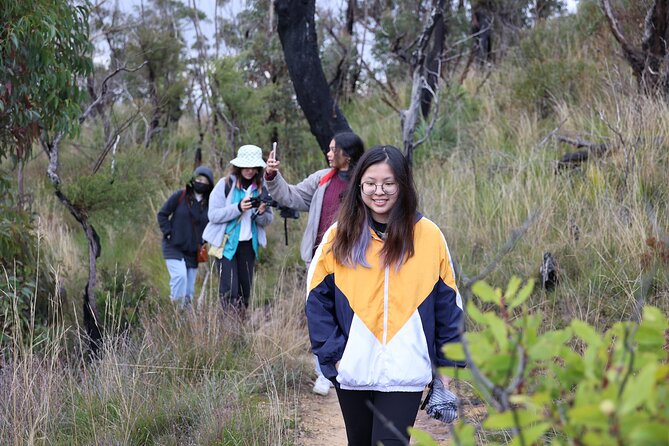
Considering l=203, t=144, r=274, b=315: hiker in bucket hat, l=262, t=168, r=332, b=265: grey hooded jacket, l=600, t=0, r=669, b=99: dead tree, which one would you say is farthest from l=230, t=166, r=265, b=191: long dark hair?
l=600, t=0, r=669, b=99: dead tree

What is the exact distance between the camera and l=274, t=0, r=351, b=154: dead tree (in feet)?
27.2

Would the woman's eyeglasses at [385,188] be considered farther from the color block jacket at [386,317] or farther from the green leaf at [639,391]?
the green leaf at [639,391]

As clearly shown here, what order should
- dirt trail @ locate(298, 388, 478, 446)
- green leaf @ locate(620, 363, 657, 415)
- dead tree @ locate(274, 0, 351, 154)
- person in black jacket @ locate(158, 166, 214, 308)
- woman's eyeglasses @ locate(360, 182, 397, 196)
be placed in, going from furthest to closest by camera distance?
1. dead tree @ locate(274, 0, 351, 154)
2. person in black jacket @ locate(158, 166, 214, 308)
3. dirt trail @ locate(298, 388, 478, 446)
4. woman's eyeglasses @ locate(360, 182, 397, 196)
5. green leaf @ locate(620, 363, 657, 415)

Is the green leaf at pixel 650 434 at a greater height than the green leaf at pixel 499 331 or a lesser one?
lesser

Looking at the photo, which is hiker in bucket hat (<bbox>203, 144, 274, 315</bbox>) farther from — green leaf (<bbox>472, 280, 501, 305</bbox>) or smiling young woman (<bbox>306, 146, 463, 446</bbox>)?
green leaf (<bbox>472, 280, 501, 305</bbox>)

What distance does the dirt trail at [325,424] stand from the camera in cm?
516

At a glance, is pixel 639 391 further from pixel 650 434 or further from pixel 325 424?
pixel 325 424

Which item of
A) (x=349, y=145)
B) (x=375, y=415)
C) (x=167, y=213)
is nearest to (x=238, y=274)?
(x=167, y=213)

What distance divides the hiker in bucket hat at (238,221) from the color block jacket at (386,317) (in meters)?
3.87

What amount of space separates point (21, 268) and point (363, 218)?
11.9 ft

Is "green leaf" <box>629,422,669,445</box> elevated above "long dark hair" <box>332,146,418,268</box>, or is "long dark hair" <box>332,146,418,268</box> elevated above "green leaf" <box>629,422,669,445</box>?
"long dark hair" <box>332,146,418,268</box>

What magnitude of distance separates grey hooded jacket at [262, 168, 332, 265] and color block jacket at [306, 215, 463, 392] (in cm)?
238

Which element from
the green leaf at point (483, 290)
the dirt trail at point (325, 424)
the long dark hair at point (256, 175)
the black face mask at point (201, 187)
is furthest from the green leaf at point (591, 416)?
the black face mask at point (201, 187)

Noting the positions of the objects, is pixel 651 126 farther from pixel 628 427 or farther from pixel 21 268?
pixel 628 427
